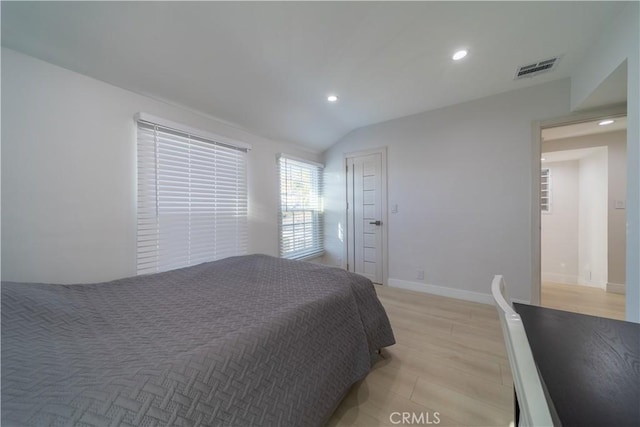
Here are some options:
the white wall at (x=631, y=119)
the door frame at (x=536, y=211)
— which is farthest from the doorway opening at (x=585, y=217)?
the white wall at (x=631, y=119)

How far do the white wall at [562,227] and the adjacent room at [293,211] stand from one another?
159 millimetres

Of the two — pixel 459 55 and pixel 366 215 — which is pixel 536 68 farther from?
pixel 366 215

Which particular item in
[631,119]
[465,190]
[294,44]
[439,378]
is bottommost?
[439,378]

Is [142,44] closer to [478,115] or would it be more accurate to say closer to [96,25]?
[96,25]

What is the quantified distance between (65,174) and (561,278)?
6.41 m

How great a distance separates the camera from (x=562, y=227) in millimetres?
3766

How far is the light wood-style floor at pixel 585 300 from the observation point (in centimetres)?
249

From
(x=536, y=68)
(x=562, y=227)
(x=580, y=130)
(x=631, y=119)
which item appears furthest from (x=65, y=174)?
(x=562, y=227)

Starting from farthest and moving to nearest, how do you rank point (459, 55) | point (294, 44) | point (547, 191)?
point (547, 191) < point (459, 55) < point (294, 44)

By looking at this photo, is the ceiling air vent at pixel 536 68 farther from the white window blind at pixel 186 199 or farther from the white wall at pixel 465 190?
the white window blind at pixel 186 199

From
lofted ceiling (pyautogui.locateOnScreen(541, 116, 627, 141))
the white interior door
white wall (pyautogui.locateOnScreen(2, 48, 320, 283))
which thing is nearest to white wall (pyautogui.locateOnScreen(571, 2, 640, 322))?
lofted ceiling (pyautogui.locateOnScreen(541, 116, 627, 141))

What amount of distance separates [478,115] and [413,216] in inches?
58.1

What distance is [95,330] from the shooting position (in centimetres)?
100

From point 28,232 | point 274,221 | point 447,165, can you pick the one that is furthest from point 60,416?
point 447,165
